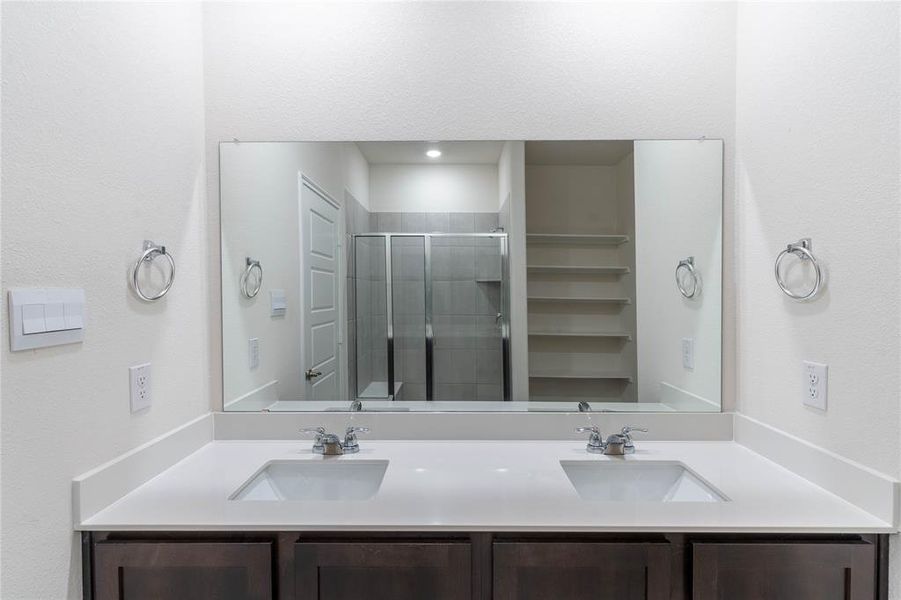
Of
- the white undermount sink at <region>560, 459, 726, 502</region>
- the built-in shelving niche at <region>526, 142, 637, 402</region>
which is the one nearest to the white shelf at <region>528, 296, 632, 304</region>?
the built-in shelving niche at <region>526, 142, 637, 402</region>

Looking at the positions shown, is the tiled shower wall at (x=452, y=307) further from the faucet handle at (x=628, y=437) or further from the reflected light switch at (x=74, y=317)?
the reflected light switch at (x=74, y=317)

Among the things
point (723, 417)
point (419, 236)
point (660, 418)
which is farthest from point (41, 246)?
point (723, 417)

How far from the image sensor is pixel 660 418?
1.75 metres

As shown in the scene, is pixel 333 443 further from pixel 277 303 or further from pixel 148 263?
pixel 148 263

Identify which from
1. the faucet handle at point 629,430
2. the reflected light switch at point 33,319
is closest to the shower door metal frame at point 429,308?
the faucet handle at point 629,430

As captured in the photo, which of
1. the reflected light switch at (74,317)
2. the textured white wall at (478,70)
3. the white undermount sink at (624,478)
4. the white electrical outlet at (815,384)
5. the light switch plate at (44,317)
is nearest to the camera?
the light switch plate at (44,317)

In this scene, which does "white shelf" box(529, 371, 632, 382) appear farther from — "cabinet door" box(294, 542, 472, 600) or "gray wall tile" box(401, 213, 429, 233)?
"cabinet door" box(294, 542, 472, 600)

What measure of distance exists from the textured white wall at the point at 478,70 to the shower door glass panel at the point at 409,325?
17.1 inches

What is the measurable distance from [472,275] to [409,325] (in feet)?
0.88

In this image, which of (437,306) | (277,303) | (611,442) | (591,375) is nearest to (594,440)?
(611,442)

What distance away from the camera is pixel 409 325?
70.6 inches

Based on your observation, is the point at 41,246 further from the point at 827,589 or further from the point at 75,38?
the point at 827,589

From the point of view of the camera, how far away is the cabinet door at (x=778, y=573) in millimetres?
1120

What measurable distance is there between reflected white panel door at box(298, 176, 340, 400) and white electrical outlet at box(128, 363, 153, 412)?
1.66 feet
